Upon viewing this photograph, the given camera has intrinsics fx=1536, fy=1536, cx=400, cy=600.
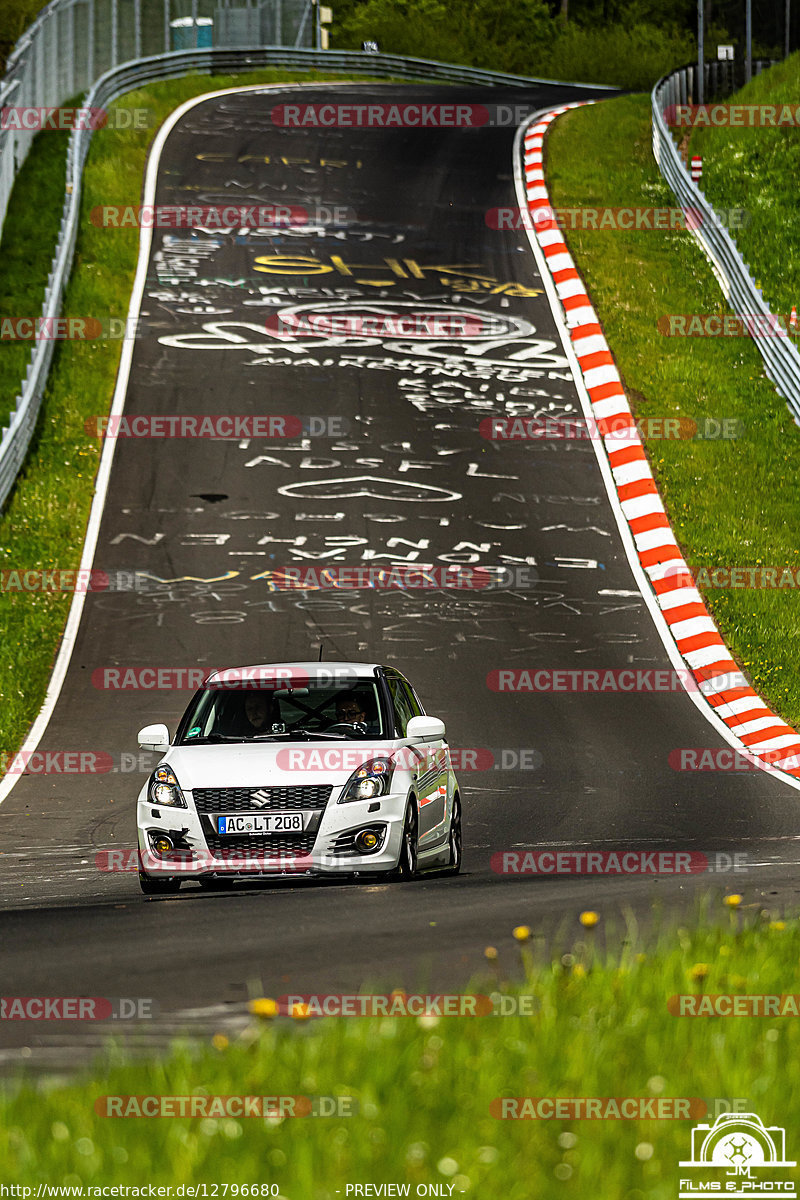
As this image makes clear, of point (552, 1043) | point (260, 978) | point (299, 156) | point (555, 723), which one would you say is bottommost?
point (555, 723)

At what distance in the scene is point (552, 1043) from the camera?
505 cm

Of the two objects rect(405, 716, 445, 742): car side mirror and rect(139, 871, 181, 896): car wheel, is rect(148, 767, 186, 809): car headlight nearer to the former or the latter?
rect(139, 871, 181, 896): car wheel

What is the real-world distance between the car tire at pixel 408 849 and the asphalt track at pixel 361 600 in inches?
12.6

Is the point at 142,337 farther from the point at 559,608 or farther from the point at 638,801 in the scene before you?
the point at 638,801

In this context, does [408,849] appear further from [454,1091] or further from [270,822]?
[454,1091]

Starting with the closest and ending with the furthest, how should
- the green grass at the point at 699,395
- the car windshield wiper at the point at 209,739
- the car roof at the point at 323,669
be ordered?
the car windshield wiper at the point at 209,739 < the car roof at the point at 323,669 < the green grass at the point at 699,395

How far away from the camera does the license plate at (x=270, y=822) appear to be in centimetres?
943

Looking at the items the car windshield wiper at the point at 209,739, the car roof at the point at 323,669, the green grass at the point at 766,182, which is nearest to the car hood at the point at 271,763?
the car windshield wiper at the point at 209,739

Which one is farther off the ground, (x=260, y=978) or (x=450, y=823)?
(x=260, y=978)

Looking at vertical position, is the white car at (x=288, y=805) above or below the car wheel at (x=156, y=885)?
above

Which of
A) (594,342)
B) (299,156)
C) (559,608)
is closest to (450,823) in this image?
(559,608)

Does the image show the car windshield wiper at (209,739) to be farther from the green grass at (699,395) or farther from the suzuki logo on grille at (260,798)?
the green grass at (699,395)

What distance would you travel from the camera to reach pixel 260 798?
9445 mm

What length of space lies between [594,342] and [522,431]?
4368 millimetres
